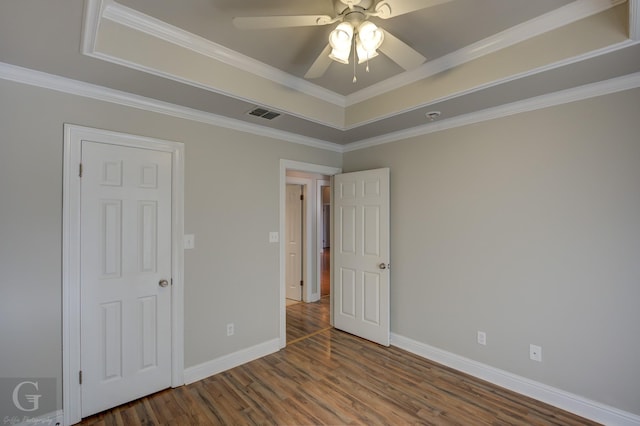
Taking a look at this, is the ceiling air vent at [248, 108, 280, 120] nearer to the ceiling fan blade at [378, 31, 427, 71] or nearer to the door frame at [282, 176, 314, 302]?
the ceiling fan blade at [378, 31, 427, 71]

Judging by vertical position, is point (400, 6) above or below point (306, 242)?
above

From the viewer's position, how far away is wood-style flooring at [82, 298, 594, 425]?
86.2 inches

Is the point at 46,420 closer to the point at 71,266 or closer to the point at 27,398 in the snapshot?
the point at 27,398

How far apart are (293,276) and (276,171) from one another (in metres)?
2.58

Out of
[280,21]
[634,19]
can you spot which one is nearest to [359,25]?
[280,21]

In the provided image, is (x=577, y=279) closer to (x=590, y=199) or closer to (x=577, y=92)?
(x=590, y=199)

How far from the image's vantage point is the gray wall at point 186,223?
194 centimetres

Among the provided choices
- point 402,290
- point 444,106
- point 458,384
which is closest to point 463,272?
point 402,290

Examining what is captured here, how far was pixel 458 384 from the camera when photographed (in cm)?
264

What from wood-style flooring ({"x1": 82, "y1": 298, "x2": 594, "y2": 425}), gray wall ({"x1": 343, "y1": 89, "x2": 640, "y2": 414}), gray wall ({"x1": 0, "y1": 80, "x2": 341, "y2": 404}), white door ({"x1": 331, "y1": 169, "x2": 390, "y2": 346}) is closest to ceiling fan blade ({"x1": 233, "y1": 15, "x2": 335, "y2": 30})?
gray wall ({"x1": 0, "y1": 80, "x2": 341, "y2": 404})

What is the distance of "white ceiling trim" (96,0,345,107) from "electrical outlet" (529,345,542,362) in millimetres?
2971

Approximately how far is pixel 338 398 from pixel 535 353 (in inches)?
65.8

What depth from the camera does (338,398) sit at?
245 cm

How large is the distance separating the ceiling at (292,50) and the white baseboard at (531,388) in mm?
2356
